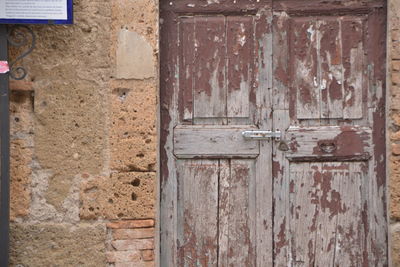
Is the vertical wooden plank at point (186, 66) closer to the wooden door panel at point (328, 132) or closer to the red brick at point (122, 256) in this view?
the wooden door panel at point (328, 132)

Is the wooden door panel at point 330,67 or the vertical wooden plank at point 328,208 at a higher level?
the wooden door panel at point 330,67

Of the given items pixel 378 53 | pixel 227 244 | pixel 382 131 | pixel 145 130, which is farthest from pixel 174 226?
pixel 378 53

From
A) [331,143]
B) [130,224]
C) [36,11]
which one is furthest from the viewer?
[331,143]

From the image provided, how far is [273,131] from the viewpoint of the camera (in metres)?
3.63

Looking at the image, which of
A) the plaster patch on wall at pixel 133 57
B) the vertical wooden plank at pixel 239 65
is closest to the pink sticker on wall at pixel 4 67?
the plaster patch on wall at pixel 133 57

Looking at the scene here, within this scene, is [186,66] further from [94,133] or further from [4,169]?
[4,169]

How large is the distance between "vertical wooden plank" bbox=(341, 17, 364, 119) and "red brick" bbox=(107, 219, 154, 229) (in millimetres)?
1275

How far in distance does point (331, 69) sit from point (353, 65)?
0.42 feet

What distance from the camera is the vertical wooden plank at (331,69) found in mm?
3631

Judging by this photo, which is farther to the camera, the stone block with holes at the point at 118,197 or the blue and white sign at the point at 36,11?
the stone block with holes at the point at 118,197

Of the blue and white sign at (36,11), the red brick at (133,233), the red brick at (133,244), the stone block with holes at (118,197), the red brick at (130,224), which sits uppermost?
the blue and white sign at (36,11)

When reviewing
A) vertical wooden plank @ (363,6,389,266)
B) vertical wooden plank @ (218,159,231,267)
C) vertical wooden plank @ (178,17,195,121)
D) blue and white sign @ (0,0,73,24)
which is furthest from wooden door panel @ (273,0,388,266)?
blue and white sign @ (0,0,73,24)

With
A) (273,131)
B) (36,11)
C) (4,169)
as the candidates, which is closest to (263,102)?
(273,131)

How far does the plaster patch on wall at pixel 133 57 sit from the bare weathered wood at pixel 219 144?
458 mm
